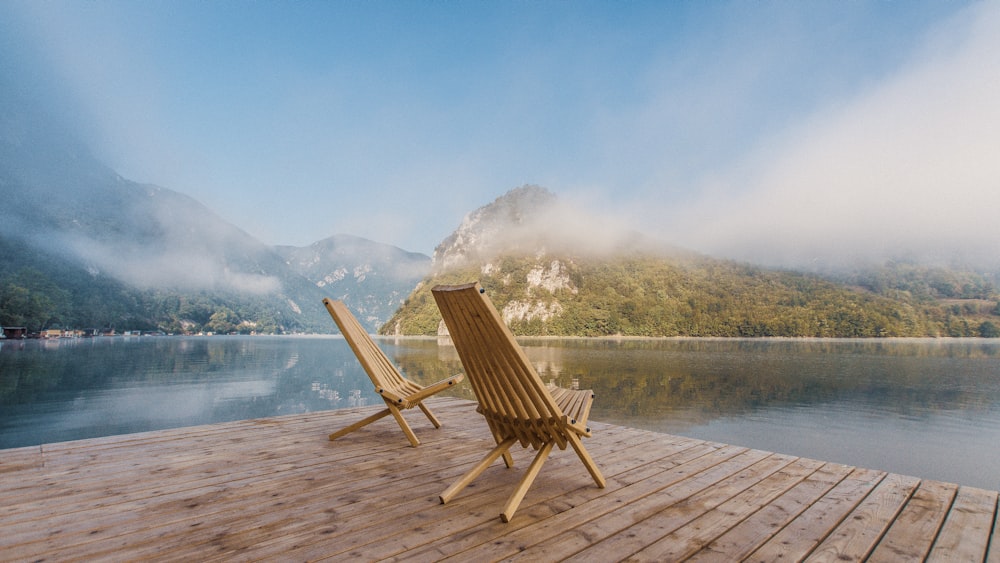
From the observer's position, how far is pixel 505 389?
104 inches

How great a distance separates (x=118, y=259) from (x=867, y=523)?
138m

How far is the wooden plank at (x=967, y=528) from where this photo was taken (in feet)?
6.77

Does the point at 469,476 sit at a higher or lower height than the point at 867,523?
higher

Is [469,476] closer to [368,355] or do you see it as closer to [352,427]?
[352,427]

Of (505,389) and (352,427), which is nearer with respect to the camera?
(505,389)

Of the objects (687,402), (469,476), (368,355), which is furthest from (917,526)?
(687,402)

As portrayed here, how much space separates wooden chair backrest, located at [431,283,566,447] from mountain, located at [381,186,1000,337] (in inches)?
3197

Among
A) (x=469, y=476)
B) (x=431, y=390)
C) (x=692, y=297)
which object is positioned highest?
(x=692, y=297)

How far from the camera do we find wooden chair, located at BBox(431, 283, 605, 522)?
7.93 ft

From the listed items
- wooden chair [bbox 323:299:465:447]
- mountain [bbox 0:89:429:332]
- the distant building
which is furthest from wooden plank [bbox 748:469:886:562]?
mountain [bbox 0:89:429:332]

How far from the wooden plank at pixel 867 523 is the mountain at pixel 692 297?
80.0 m

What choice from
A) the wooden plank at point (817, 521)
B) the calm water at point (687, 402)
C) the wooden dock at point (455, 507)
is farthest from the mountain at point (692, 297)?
the wooden dock at point (455, 507)

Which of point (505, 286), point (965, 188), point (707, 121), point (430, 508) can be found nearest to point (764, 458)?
point (430, 508)

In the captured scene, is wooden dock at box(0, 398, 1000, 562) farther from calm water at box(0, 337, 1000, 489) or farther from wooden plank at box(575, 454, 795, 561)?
calm water at box(0, 337, 1000, 489)
